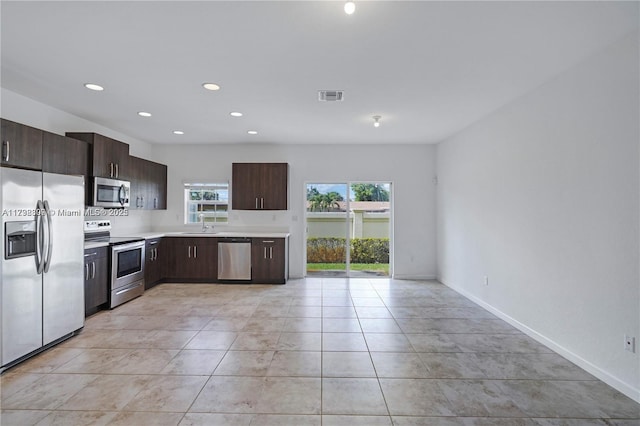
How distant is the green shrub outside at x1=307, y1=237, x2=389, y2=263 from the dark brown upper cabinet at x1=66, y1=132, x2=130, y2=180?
342cm

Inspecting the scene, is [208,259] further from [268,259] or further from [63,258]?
[63,258]

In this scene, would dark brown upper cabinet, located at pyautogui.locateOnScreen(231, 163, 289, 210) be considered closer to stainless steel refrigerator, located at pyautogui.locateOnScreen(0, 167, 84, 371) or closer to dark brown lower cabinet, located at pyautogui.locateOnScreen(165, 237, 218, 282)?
dark brown lower cabinet, located at pyautogui.locateOnScreen(165, 237, 218, 282)

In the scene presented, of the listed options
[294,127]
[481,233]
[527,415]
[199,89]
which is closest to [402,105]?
[294,127]

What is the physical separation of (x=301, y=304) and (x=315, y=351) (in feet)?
4.85

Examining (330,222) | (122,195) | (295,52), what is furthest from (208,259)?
(295,52)

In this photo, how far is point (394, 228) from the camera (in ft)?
20.0

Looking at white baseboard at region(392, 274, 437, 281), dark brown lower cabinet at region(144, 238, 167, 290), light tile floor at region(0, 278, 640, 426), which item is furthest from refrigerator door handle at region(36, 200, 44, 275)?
white baseboard at region(392, 274, 437, 281)

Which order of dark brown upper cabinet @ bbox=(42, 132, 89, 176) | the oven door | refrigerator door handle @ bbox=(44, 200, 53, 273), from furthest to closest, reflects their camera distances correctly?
1. the oven door
2. dark brown upper cabinet @ bbox=(42, 132, 89, 176)
3. refrigerator door handle @ bbox=(44, 200, 53, 273)

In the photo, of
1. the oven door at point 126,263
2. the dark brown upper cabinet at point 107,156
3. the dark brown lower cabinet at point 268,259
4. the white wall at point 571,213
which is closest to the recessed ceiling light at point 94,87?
the dark brown upper cabinet at point 107,156

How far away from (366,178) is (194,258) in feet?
11.8

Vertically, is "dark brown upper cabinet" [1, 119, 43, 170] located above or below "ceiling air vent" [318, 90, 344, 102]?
below

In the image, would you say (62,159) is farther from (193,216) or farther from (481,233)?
(481,233)

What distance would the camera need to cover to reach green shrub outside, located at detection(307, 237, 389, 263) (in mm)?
6242

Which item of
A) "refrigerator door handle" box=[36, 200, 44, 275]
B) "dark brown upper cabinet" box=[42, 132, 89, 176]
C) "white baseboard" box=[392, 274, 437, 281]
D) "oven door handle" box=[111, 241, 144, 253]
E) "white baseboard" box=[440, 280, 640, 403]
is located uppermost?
"dark brown upper cabinet" box=[42, 132, 89, 176]
